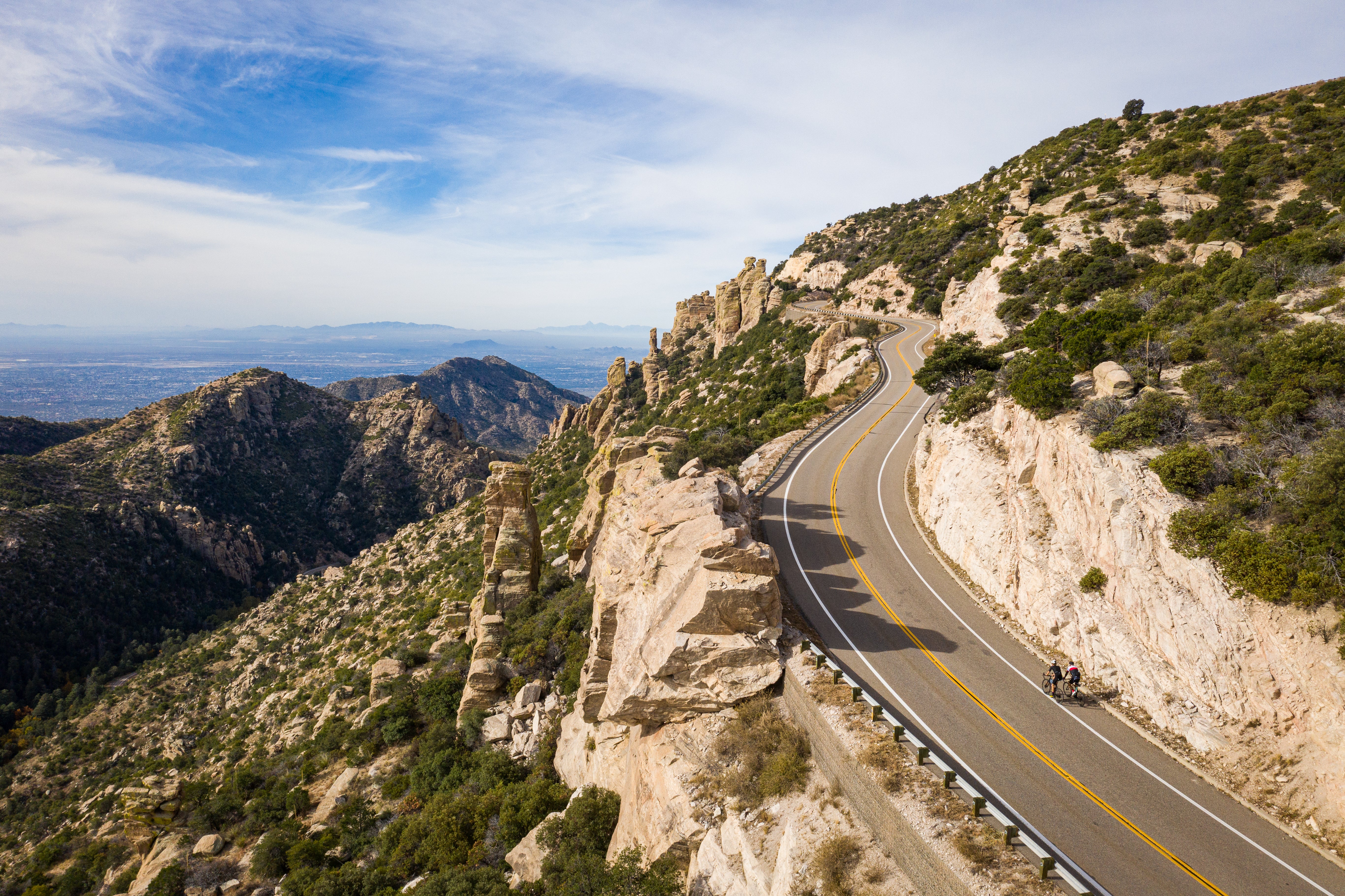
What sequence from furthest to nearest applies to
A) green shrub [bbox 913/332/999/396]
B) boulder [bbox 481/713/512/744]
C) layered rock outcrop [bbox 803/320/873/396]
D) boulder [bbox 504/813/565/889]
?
layered rock outcrop [bbox 803/320/873/396]
green shrub [bbox 913/332/999/396]
boulder [bbox 481/713/512/744]
boulder [bbox 504/813/565/889]

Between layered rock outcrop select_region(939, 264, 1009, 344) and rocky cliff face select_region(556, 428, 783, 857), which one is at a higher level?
layered rock outcrop select_region(939, 264, 1009, 344)

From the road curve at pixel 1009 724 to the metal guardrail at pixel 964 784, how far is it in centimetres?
32

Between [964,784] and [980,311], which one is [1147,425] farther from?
[980,311]

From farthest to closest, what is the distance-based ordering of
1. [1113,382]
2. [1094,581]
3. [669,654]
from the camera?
1. [1113,382]
2. [1094,581]
3. [669,654]

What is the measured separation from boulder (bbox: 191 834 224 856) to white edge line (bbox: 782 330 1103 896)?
1127 inches

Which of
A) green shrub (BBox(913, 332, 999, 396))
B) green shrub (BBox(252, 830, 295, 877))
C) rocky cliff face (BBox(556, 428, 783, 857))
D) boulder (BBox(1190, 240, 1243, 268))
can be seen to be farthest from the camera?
boulder (BBox(1190, 240, 1243, 268))

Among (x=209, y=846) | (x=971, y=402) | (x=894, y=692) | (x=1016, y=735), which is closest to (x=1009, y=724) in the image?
(x=1016, y=735)

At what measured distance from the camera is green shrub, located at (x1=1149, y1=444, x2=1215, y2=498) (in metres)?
14.0

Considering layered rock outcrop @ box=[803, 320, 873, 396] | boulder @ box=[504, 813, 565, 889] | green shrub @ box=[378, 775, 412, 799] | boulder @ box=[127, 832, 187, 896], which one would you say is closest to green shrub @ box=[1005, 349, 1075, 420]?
boulder @ box=[504, 813, 565, 889]

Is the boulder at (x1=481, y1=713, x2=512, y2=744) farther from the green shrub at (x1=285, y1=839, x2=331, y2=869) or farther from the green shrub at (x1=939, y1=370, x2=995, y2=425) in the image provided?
the green shrub at (x1=939, y1=370, x2=995, y2=425)

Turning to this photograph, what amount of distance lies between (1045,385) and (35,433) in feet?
445

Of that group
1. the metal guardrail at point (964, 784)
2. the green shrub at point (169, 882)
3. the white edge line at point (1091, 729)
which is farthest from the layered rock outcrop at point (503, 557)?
the metal guardrail at point (964, 784)

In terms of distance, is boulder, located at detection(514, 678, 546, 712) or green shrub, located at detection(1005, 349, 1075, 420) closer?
green shrub, located at detection(1005, 349, 1075, 420)

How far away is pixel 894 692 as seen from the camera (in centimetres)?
1485
